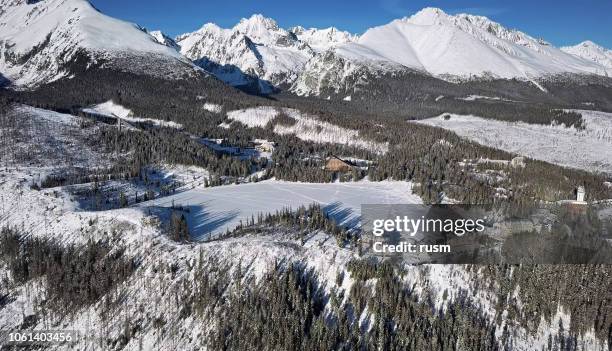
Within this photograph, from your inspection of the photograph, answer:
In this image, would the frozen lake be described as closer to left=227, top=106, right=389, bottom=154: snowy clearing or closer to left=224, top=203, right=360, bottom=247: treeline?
left=224, top=203, right=360, bottom=247: treeline

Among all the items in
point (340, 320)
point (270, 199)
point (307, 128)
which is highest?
point (307, 128)

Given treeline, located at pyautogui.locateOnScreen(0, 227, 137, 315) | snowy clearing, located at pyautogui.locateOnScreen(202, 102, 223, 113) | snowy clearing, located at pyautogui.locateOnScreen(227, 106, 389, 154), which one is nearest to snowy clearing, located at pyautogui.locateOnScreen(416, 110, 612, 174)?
snowy clearing, located at pyautogui.locateOnScreen(227, 106, 389, 154)

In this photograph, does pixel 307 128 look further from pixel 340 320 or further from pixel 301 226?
pixel 340 320

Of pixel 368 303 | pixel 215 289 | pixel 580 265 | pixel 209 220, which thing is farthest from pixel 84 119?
pixel 580 265

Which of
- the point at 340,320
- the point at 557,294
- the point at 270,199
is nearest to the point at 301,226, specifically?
the point at 340,320

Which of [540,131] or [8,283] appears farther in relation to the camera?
[540,131]

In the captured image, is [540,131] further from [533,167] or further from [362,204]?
[362,204]

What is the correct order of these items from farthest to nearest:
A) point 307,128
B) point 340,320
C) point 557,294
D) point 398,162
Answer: point 307,128, point 398,162, point 557,294, point 340,320
